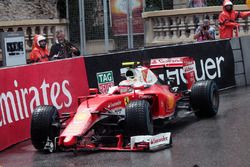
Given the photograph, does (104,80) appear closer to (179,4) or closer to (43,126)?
(43,126)

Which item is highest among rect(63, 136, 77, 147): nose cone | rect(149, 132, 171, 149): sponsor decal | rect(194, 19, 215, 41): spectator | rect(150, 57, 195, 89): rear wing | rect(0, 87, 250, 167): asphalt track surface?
rect(194, 19, 215, 41): spectator

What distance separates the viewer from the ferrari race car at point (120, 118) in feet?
31.8

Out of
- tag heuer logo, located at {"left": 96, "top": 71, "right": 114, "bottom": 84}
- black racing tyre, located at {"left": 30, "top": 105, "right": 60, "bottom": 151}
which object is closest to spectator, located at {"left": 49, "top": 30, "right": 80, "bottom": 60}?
tag heuer logo, located at {"left": 96, "top": 71, "right": 114, "bottom": 84}

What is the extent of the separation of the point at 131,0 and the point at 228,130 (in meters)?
7.44

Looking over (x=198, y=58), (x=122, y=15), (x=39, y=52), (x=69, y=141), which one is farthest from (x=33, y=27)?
(x=69, y=141)

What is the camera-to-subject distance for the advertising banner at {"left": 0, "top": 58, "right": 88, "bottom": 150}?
11.0 m

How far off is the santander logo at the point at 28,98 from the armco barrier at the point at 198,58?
1.47m

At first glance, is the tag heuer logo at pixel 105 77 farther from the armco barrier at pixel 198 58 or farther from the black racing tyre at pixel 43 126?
the black racing tyre at pixel 43 126

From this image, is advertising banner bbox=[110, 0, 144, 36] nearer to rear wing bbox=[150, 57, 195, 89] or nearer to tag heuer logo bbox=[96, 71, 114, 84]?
tag heuer logo bbox=[96, 71, 114, 84]

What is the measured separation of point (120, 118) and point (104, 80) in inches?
142

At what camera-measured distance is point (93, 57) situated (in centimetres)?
1362

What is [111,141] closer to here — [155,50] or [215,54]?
[155,50]

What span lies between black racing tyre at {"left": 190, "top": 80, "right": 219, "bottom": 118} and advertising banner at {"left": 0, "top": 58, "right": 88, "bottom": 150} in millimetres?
2306

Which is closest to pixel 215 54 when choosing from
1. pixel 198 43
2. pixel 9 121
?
pixel 198 43
